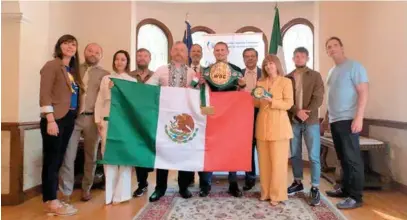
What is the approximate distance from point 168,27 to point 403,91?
3.61 meters

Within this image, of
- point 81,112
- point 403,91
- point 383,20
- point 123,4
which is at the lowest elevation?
point 81,112

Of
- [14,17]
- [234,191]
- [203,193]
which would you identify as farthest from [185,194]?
[14,17]

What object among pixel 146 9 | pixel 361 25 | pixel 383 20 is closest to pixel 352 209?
pixel 383 20

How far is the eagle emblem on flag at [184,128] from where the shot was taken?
2986 millimetres

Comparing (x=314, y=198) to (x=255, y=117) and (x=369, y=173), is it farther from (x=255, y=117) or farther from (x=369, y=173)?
(x=369, y=173)

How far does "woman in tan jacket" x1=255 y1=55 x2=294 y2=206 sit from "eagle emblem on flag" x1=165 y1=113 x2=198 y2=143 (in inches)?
23.1

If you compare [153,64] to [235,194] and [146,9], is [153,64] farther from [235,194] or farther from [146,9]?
[235,194]

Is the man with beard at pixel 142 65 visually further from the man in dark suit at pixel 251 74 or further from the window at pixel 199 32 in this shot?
the window at pixel 199 32

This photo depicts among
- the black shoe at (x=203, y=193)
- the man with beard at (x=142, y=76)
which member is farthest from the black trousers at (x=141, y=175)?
the black shoe at (x=203, y=193)

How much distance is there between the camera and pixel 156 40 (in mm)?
5637

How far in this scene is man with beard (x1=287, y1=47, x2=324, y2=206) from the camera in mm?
3057

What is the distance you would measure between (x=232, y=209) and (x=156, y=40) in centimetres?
362

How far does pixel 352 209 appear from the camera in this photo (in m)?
2.84

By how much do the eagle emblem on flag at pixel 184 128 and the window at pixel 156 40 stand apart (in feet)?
9.19
